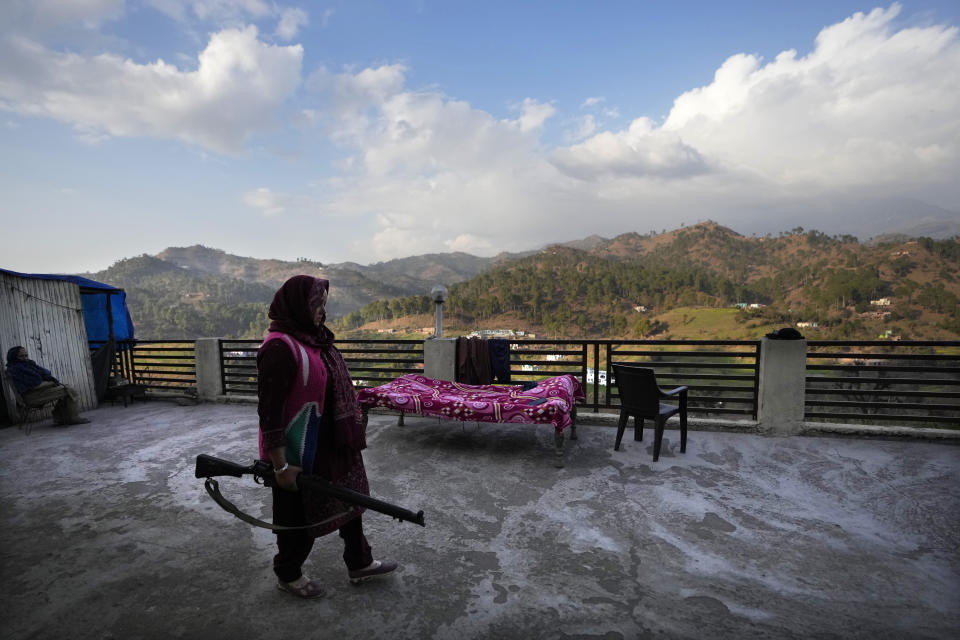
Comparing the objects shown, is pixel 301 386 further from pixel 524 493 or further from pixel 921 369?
pixel 921 369

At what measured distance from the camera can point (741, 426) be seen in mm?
4793

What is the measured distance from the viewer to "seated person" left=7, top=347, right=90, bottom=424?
5.34 metres

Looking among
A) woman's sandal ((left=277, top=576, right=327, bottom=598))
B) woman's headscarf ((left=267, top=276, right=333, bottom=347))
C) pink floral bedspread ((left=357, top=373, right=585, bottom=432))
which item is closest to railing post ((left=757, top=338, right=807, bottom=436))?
pink floral bedspread ((left=357, top=373, right=585, bottom=432))

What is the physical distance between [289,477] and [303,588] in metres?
0.65

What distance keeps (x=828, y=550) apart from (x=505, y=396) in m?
2.66

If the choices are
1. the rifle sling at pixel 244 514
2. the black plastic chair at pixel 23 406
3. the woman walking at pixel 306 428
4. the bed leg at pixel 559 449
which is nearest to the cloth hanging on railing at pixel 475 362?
the bed leg at pixel 559 449

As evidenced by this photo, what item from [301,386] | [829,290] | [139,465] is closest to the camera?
[301,386]

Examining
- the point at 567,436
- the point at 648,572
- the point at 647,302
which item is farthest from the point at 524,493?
the point at 647,302

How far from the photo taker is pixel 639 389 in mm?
4105

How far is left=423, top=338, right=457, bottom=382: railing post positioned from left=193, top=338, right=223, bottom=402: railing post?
3418mm

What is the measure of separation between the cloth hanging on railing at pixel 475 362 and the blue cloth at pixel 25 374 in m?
5.25

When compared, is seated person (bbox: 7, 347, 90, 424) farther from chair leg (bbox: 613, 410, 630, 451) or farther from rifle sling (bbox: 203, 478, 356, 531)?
chair leg (bbox: 613, 410, 630, 451)

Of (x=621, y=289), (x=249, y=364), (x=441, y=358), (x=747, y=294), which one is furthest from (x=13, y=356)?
(x=747, y=294)

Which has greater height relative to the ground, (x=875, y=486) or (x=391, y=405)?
(x=391, y=405)
